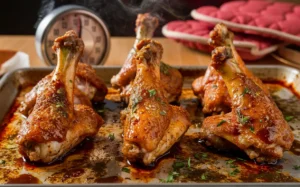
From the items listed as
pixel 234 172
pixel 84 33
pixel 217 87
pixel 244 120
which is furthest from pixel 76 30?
pixel 234 172

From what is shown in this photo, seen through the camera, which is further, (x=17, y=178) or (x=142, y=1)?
(x=142, y=1)

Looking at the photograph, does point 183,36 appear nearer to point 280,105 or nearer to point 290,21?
point 290,21

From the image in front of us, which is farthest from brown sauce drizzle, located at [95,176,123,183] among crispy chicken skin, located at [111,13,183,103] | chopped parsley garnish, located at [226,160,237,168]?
crispy chicken skin, located at [111,13,183,103]

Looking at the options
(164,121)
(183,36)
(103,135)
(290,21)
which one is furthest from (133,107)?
(290,21)

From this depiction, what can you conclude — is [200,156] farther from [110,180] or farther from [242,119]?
[110,180]

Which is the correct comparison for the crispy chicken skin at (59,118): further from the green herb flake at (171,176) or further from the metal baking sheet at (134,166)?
the green herb flake at (171,176)

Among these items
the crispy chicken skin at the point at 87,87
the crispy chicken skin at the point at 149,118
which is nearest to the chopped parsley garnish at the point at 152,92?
the crispy chicken skin at the point at 149,118

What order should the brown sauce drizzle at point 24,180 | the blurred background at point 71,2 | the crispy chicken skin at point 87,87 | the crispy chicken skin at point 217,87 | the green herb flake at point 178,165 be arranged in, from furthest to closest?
the blurred background at point 71,2 < the crispy chicken skin at point 87,87 < the crispy chicken skin at point 217,87 < the green herb flake at point 178,165 < the brown sauce drizzle at point 24,180
